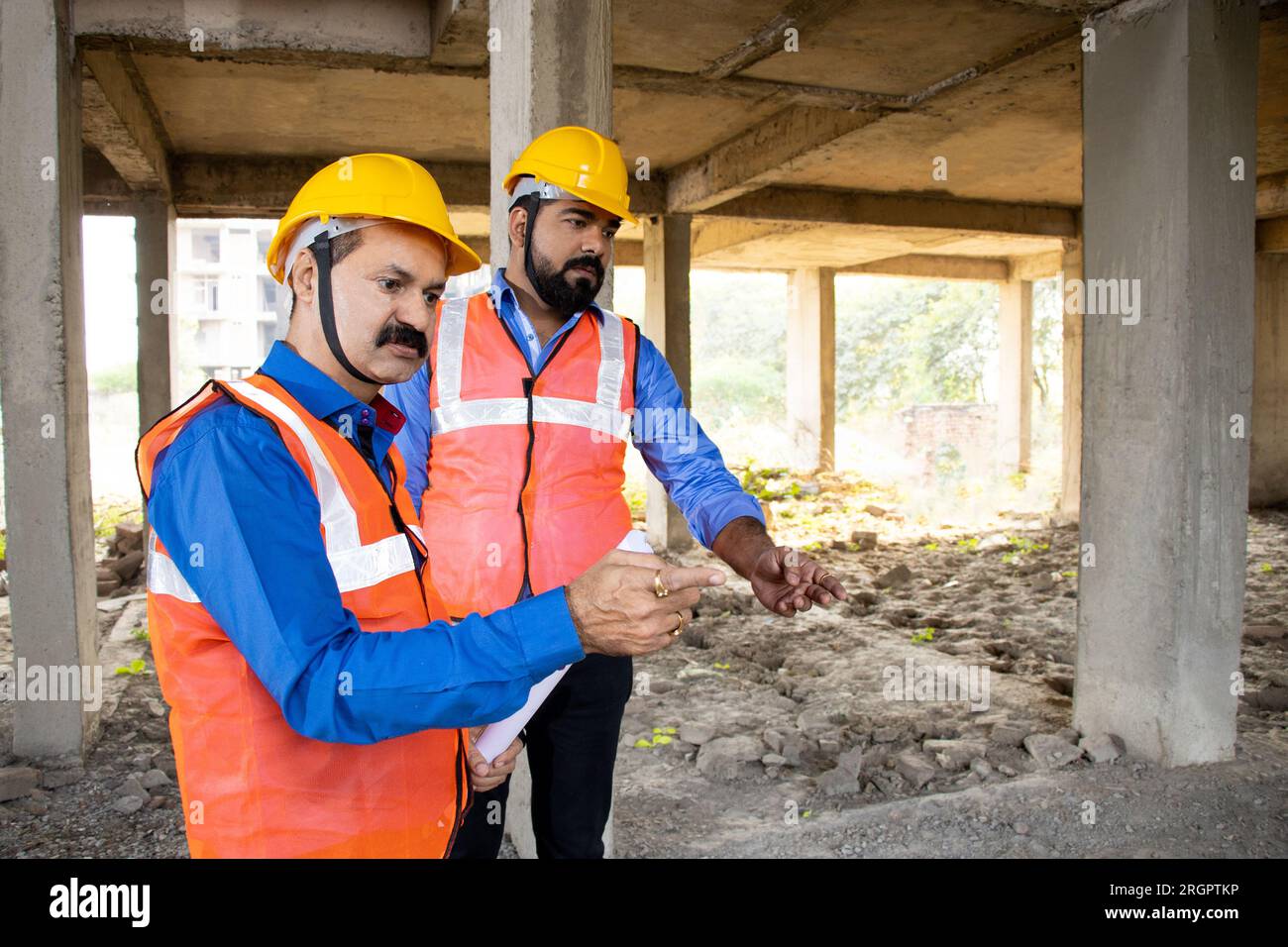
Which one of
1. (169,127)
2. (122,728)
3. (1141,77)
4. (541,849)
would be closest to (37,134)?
(122,728)

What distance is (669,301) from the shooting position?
38.3ft

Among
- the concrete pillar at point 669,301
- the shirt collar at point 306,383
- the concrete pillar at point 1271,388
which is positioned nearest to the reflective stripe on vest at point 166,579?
the shirt collar at point 306,383

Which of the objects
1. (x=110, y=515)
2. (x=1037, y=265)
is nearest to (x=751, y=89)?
(x=1037, y=265)

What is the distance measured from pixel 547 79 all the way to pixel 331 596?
267 centimetres

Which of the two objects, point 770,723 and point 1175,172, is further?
point 770,723

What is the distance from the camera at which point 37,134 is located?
5211mm

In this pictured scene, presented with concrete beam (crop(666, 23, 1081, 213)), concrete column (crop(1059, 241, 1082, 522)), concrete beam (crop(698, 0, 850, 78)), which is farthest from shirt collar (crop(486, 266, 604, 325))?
concrete column (crop(1059, 241, 1082, 522))

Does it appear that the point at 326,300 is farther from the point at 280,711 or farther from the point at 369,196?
the point at 280,711

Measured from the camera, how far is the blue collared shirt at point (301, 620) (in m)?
1.36

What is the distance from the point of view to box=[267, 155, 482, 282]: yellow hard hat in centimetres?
170

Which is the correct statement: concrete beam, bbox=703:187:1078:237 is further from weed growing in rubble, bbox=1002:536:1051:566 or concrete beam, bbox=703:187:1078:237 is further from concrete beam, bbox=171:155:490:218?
weed growing in rubble, bbox=1002:536:1051:566

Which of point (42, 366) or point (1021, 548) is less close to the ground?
point (42, 366)
